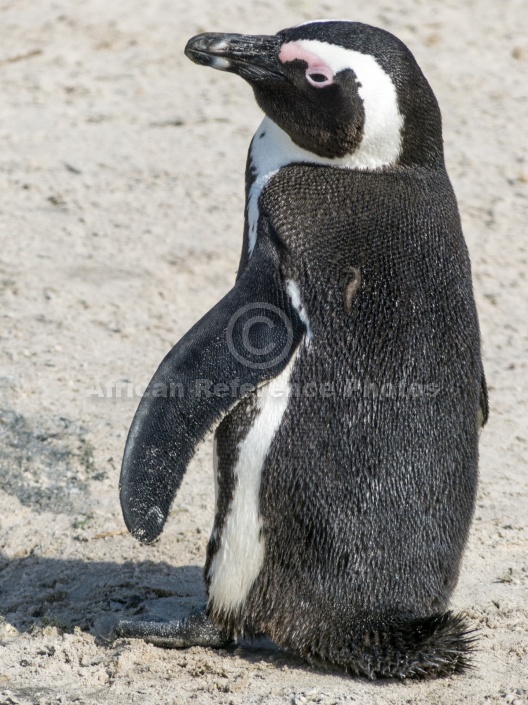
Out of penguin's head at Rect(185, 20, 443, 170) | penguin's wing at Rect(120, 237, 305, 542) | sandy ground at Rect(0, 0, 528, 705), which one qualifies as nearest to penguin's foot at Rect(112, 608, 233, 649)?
sandy ground at Rect(0, 0, 528, 705)

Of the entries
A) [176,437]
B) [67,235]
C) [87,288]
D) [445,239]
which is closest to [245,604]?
[176,437]

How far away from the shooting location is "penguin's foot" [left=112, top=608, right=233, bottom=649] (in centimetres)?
287

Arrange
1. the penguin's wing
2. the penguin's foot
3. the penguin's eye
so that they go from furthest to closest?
the penguin's foot < the penguin's eye < the penguin's wing

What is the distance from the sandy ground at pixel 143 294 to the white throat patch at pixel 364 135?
3.68ft

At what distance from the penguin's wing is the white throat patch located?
235 mm

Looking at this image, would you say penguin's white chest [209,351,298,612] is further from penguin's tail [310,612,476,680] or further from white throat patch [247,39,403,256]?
white throat patch [247,39,403,256]

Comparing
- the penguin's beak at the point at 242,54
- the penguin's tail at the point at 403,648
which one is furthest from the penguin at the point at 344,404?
the penguin's beak at the point at 242,54

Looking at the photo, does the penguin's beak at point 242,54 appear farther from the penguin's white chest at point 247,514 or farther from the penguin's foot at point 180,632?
the penguin's foot at point 180,632

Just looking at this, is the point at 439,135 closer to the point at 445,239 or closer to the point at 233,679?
the point at 445,239

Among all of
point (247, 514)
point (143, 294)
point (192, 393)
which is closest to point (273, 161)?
point (192, 393)

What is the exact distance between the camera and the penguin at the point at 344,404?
2.64m

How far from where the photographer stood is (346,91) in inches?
108

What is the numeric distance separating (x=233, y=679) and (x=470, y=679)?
22.8 inches

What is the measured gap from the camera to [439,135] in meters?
2.84
